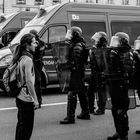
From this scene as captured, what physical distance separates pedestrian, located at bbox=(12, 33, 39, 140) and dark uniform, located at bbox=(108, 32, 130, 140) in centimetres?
127

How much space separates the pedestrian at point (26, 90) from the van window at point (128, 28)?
7.93 m

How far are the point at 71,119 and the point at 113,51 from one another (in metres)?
2.19

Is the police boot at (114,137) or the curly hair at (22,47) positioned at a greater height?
the curly hair at (22,47)

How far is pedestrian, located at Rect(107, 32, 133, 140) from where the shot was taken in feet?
21.0

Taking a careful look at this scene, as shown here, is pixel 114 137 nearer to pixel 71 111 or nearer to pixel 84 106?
pixel 71 111

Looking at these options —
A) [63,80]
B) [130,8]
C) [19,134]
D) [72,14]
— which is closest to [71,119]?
[63,80]

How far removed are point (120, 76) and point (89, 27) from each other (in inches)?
265

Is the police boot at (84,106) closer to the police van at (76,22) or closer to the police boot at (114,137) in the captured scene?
the police boot at (114,137)

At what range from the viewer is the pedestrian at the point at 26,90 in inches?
221

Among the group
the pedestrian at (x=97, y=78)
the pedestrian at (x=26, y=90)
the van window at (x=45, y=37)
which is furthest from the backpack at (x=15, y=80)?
the van window at (x=45, y=37)

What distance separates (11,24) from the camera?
14.8 metres

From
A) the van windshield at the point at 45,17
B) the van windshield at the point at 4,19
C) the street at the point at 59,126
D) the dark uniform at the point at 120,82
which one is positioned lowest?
the street at the point at 59,126

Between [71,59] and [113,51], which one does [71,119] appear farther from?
[113,51]

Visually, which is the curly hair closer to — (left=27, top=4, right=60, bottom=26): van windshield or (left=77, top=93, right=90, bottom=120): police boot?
(left=77, top=93, right=90, bottom=120): police boot
